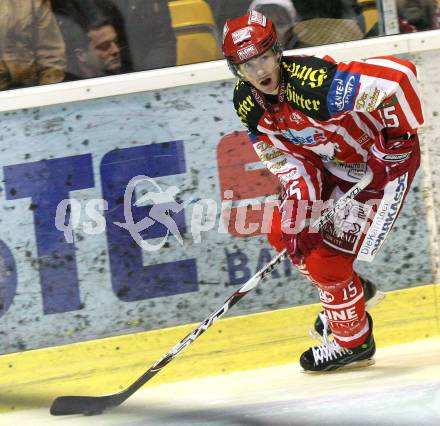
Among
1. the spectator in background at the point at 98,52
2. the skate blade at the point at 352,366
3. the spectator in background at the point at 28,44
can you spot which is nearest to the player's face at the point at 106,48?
the spectator in background at the point at 98,52

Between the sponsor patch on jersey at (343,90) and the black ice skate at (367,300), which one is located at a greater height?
the sponsor patch on jersey at (343,90)

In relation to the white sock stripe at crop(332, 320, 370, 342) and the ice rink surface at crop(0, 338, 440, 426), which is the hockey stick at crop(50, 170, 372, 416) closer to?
the ice rink surface at crop(0, 338, 440, 426)

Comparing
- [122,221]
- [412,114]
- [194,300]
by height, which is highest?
[412,114]

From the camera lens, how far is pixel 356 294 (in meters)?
3.39

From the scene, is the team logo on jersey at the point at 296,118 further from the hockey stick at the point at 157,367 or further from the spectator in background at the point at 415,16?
the spectator in background at the point at 415,16

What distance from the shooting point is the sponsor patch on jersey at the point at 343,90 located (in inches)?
119

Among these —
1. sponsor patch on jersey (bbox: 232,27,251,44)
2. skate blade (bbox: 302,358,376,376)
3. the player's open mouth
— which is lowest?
skate blade (bbox: 302,358,376,376)

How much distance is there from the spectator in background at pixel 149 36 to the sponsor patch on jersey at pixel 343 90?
3.22 feet

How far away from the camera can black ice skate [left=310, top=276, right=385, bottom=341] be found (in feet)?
11.9

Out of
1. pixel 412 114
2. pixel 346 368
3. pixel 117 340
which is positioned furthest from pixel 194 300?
pixel 412 114

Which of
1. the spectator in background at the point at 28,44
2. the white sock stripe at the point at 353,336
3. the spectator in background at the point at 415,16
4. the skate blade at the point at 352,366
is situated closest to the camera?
the white sock stripe at the point at 353,336

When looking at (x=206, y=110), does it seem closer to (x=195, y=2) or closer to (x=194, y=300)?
(x=195, y=2)

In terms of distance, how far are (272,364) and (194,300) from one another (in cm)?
41

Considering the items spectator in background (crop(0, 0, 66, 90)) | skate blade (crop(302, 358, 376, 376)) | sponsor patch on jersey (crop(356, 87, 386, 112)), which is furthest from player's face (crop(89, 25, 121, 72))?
skate blade (crop(302, 358, 376, 376))
